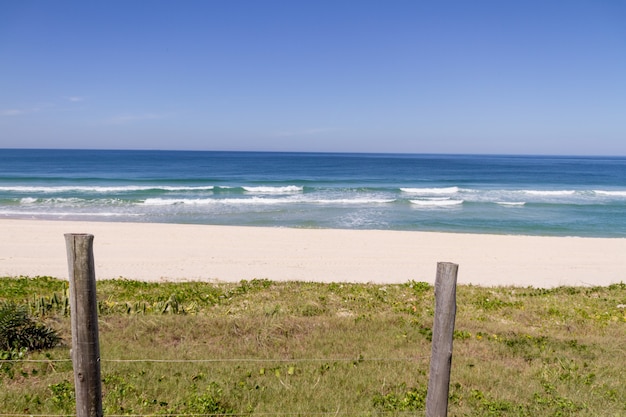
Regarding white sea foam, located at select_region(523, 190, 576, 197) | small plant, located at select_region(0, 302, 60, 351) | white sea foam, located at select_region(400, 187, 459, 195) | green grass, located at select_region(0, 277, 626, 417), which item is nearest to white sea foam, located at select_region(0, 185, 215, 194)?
white sea foam, located at select_region(400, 187, 459, 195)

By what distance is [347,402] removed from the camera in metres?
5.23

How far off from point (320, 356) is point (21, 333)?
442cm

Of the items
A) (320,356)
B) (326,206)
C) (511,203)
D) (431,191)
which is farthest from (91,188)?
(320,356)

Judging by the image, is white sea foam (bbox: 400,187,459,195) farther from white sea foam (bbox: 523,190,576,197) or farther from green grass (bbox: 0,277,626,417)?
green grass (bbox: 0,277,626,417)

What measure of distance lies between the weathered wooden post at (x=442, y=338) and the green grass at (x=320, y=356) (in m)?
1.02

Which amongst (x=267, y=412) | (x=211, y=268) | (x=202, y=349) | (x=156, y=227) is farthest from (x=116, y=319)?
(x=156, y=227)

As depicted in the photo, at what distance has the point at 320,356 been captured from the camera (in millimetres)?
6844

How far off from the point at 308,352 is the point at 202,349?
1635 millimetres

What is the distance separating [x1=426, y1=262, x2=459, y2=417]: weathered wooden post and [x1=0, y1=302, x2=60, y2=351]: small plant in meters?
5.71

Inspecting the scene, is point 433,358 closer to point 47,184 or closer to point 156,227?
point 156,227

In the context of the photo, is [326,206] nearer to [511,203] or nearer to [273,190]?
[273,190]

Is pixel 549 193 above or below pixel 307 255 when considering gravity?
above

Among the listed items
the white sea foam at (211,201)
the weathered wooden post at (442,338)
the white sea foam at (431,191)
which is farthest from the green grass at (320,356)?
the white sea foam at (431,191)

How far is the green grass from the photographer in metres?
5.13
